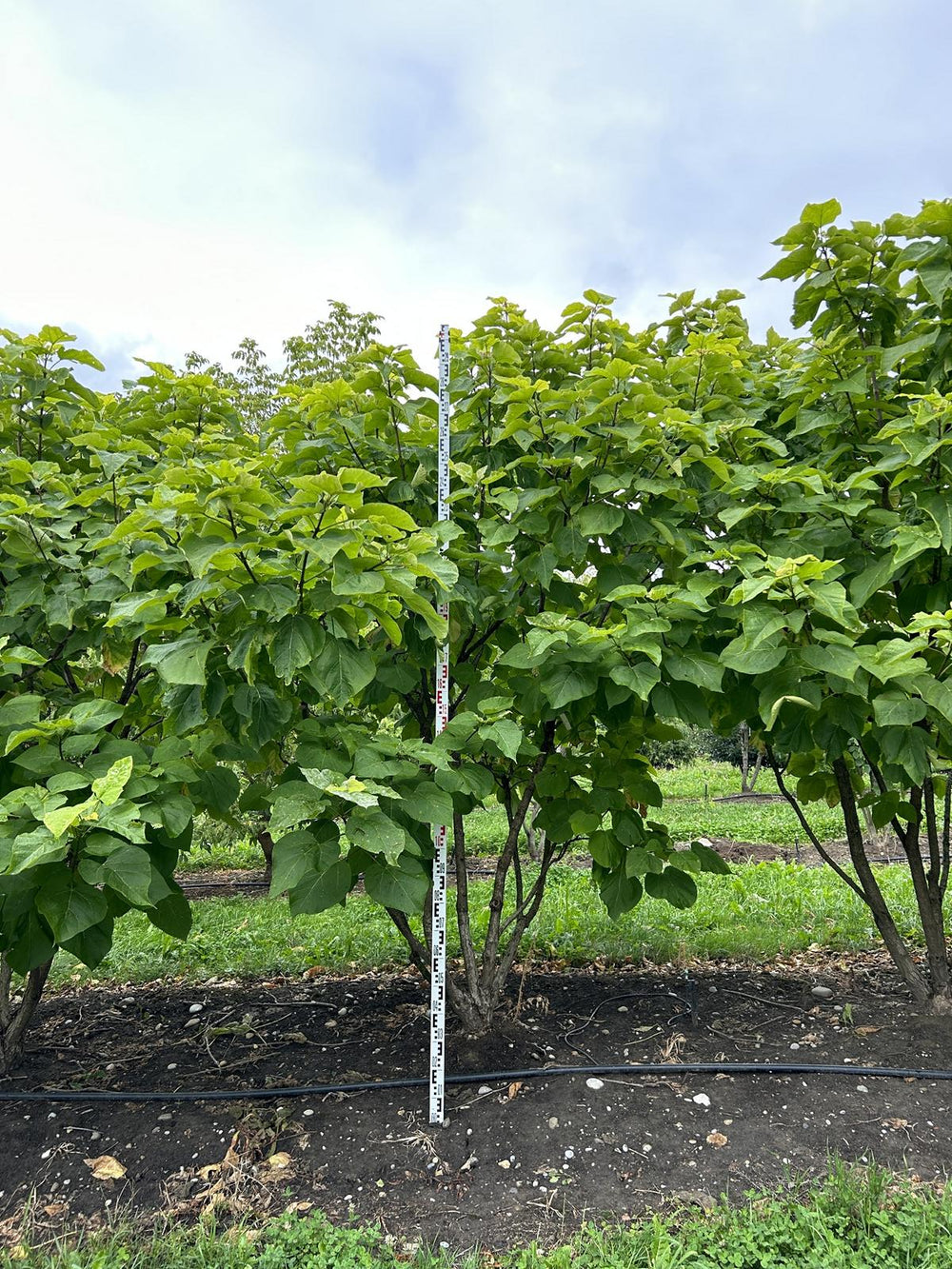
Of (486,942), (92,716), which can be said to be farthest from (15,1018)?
(486,942)

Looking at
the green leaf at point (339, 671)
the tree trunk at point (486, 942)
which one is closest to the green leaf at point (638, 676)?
the green leaf at point (339, 671)

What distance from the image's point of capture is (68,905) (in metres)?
2.06

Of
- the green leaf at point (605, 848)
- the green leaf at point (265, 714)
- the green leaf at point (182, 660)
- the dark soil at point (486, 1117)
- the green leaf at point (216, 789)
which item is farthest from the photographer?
the green leaf at point (605, 848)

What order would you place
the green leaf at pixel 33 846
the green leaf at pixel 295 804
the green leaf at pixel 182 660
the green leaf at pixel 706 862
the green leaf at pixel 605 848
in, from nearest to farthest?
the green leaf at pixel 33 846
the green leaf at pixel 295 804
the green leaf at pixel 182 660
the green leaf at pixel 605 848
the green leaf at pixel 706 862

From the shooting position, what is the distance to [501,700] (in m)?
2.43

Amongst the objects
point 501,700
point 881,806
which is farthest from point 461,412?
point 881,806

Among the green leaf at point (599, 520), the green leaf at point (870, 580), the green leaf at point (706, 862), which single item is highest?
the green leaf at point (599, 520)

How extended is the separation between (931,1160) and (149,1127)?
2.38 meters

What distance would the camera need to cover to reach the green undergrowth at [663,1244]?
6.37 ft

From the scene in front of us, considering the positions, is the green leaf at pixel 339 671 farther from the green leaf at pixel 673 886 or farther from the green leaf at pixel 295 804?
the green leaf at pixel 673 886

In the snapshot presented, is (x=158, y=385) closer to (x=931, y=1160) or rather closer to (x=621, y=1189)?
(x=621, y=1189)

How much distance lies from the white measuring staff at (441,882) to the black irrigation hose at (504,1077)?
172 mm

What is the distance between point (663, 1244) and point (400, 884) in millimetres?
1076

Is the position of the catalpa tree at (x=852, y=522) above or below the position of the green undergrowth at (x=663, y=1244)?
above
